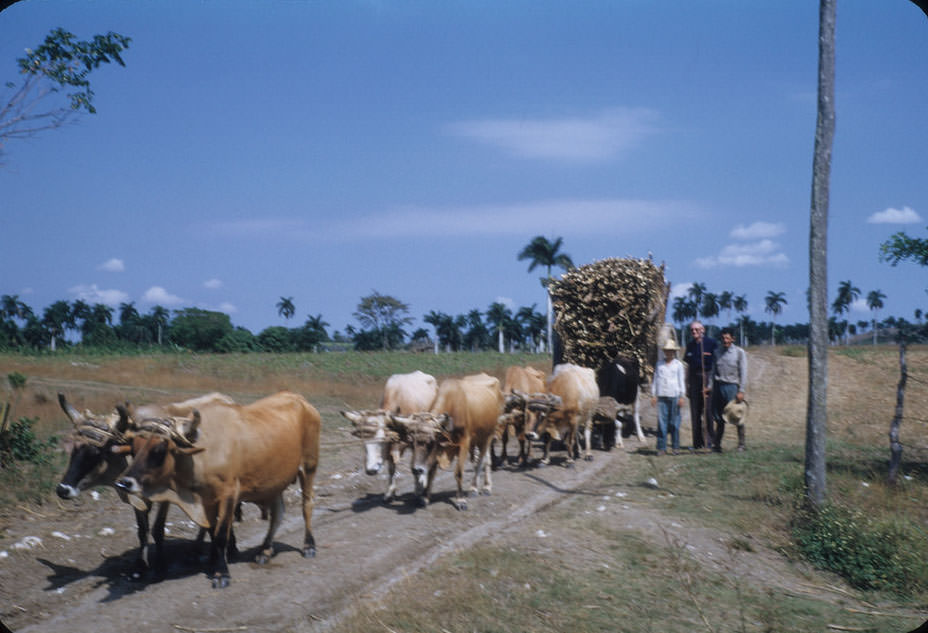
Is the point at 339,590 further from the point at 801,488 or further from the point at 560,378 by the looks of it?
the point at 560,378

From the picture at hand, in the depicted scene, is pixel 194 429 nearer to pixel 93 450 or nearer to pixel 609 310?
pixel 93 450

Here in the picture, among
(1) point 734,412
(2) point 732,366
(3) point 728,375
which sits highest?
(2) point 732,366

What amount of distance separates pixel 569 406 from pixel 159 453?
850 centimetres

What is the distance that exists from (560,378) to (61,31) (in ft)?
33.2

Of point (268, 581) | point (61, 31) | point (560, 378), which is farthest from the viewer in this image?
point (560, 378)

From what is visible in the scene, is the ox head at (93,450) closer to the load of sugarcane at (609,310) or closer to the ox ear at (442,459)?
the ox ear at (442,459)

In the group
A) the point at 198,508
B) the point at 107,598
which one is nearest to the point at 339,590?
the point at 198,508

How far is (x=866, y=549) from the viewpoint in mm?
8281

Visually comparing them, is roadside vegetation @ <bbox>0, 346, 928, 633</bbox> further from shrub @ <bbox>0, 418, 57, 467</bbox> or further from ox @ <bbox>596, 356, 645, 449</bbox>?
ox @ <bbox>596, 356, 645, 449</bbox>

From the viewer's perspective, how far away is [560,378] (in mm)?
14070

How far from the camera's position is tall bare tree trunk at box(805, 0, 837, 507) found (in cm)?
930

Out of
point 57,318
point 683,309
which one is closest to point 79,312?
point 57,318

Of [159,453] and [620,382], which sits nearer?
[159,453]

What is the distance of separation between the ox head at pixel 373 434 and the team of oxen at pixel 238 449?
0.6 inches
